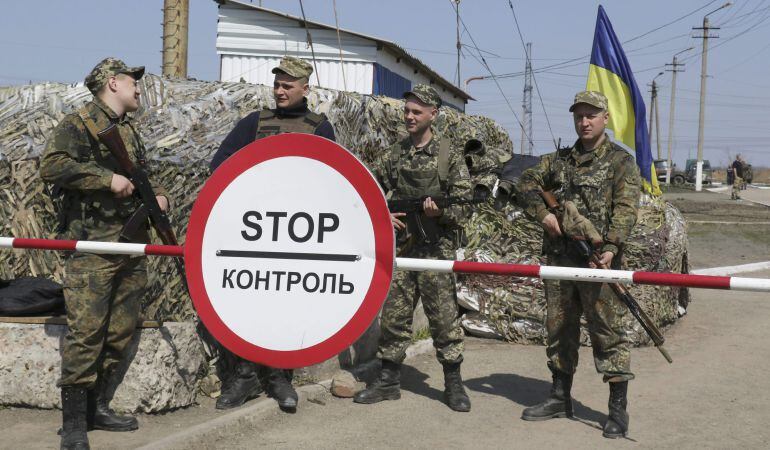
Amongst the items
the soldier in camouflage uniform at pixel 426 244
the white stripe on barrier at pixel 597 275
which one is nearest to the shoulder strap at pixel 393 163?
the soldier in camouflage uniform at pixel 426 244

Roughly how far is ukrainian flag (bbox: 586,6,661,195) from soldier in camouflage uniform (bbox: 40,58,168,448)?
482 cm

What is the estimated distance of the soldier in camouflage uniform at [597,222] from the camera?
5621mm

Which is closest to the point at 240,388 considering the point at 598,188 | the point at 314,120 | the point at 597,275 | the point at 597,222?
the point at 314,120

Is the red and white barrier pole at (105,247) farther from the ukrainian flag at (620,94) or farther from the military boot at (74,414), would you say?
the ukrainian flag at (620,94)

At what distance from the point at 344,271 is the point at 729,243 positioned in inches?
702

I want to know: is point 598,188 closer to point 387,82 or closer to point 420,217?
point 420,217

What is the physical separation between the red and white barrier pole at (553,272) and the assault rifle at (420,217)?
239cm

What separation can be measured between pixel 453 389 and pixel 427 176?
1.49 m

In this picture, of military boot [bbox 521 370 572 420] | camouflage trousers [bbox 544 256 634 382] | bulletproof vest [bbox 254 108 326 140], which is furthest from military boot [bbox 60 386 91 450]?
camouflage trousers [bbox 544 256 634 382]

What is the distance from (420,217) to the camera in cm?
614

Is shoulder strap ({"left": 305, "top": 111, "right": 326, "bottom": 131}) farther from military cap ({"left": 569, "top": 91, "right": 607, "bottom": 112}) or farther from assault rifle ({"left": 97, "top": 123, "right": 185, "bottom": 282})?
military cap ({"left": 569, "top": 91, "right": 607, "bottom": 112})

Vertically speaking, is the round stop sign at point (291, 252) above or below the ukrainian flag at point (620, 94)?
below

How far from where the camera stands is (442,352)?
20.8ft

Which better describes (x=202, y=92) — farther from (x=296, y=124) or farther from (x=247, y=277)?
(x=247, y=277)
